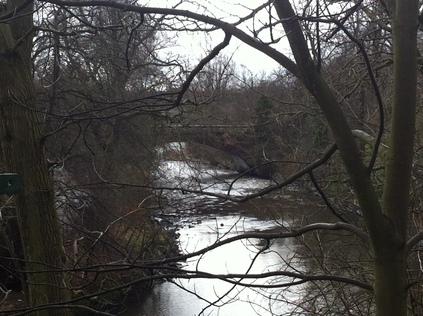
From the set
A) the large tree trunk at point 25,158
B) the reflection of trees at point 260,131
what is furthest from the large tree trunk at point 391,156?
the large tree trunk at point 25,158

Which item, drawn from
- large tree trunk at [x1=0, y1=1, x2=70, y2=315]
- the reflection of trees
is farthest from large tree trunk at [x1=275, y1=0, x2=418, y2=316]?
large tree trunk at [x1=0, y1=1, x2=70, y2=315]

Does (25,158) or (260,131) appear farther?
(260,131)

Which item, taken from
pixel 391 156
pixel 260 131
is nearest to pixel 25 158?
pixel 391 156

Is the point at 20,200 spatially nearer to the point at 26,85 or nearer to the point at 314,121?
the point at 26,85

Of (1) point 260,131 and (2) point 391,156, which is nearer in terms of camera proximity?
(2) point 391,156

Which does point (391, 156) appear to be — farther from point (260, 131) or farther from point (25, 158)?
point (260, 131)

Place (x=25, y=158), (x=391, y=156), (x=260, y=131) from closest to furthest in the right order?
(x=391, y=156), (x=25, y=158), (x=260, y=131)

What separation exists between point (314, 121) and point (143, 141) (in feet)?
21.0

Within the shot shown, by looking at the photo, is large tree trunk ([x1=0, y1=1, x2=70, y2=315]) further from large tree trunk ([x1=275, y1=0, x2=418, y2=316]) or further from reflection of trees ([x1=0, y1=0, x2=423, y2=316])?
large tree trunk ([x1=275, y1=0, x2=418, y2=316])

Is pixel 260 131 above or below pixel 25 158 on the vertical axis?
above

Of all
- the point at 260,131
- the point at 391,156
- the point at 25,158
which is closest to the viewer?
the point at 391,156

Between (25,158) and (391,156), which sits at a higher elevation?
(25,158)

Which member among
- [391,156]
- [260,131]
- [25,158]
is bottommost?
[391,156]

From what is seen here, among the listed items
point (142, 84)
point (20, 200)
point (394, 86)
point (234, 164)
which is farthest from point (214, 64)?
point (234, 164)
